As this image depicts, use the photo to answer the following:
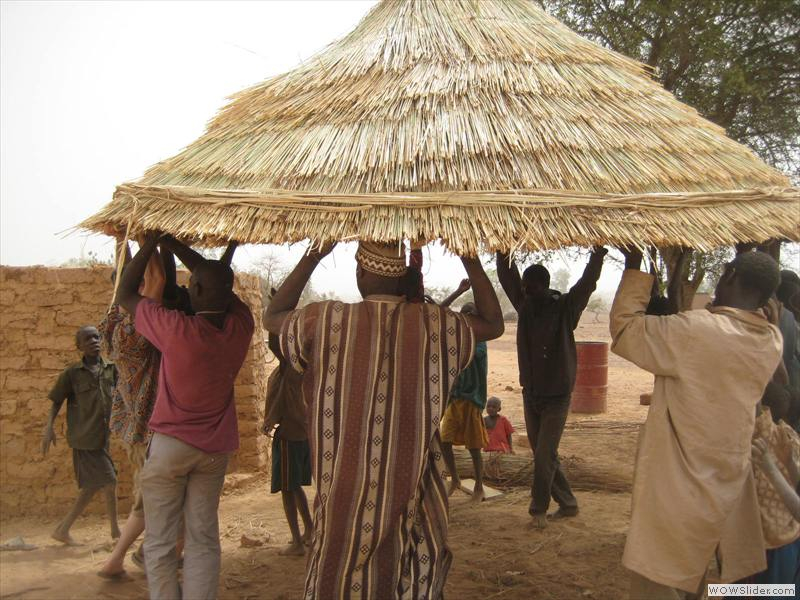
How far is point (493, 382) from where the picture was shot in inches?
609

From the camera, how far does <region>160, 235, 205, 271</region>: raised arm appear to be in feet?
12.5

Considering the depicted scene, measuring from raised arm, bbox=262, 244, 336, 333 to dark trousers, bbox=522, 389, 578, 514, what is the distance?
293 centimetres

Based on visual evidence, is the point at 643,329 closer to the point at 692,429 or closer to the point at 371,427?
the point at 692,429

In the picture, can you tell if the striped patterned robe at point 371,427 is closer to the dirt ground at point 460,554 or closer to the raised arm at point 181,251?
the raised arm at point 181,251

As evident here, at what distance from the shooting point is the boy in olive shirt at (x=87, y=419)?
19.2 feet

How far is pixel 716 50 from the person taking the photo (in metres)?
7.93

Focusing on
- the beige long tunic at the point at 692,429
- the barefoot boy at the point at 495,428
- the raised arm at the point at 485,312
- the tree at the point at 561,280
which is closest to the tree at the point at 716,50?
the barefoot boy at the point at 495,428

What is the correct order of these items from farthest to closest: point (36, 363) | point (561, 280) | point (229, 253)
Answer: point (561, 280)
point (36, 363)
point (229, 253)

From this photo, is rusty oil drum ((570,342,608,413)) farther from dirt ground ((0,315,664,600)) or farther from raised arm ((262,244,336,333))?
raised arm ((262,244,336,333))

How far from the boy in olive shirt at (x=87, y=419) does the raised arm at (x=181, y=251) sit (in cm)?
244

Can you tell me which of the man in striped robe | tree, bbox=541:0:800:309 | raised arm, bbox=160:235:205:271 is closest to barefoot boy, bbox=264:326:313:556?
raised arm, bbox=160:235:205:271

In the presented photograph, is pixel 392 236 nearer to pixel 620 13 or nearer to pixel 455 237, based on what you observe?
pixel 455 237

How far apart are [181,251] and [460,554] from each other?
10.5 ft

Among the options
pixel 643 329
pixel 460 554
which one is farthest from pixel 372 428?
pixel 460 554
